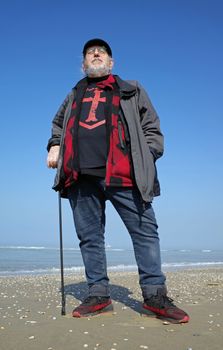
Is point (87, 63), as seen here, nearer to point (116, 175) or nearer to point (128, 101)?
point (128, 101)

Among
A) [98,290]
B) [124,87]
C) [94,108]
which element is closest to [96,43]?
[124,87]

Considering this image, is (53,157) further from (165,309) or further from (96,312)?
(165,309)

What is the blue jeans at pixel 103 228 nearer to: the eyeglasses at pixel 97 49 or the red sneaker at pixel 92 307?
the red sneaker at pixel 92 307

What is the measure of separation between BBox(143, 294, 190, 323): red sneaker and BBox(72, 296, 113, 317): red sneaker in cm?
45

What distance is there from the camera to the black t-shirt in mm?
3921

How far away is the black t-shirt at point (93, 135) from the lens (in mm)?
3921

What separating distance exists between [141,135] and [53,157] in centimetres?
106

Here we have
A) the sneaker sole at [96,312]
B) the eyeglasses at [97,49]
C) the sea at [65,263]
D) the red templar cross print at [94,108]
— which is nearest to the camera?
the sneaker sole at [96,312]

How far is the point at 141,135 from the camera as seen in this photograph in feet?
12.8

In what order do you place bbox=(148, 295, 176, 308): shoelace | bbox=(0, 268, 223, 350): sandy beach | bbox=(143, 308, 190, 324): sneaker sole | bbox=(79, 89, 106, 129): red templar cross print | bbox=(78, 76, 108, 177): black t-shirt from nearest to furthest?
1. bbox=(0, 268, 223, 350): sandy beach
2. bbox=(143, 308, 190, 324): sneaker sole
3. bbox=(148, 295, 176, 308): shoelace
4. bbox=(78, 76, 108, 177): black t-shirt
5. bbox=(79, 89, 106, 129): red templar cross print

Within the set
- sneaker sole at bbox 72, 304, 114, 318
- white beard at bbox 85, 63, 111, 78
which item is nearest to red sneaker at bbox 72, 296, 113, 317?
sneaker sole at bbox 72, 304, 114, 318

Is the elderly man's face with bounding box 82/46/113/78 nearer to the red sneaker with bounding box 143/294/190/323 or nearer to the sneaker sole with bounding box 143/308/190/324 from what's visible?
the red sneaker with bounding box 143/294/190/323

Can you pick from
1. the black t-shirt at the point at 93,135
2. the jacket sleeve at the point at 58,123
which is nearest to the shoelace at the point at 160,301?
the black t-shirt at the point at 93,135

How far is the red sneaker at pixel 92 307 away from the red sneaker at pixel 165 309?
1.48 ft
